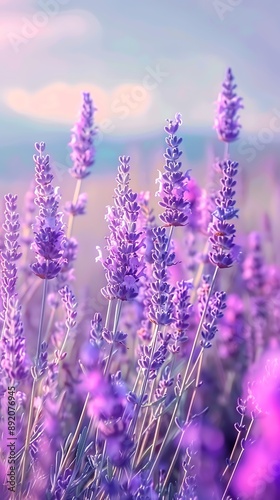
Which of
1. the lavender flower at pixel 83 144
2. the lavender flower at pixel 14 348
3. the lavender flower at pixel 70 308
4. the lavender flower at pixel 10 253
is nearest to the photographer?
the lavender flower at pixel 14 348

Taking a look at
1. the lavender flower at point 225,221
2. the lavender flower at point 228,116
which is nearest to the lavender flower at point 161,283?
the lavender flower at point 225,221

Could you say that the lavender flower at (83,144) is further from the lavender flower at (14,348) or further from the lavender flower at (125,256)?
the lavender flower at (14,348)

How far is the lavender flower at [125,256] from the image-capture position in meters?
1.19

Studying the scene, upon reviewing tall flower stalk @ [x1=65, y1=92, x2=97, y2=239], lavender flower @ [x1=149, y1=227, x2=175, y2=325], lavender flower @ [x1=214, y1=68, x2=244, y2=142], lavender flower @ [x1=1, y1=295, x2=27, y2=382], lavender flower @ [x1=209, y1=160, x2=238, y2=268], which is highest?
lavender flower @ [x1=214, y1=68, x2=244, y2=142]

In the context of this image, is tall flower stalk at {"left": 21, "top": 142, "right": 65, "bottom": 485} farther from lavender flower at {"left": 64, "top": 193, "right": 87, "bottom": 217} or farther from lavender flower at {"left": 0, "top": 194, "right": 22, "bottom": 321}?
lavender flower at {"left": 64, "top": 193, "right": 87, "bottom": 217}

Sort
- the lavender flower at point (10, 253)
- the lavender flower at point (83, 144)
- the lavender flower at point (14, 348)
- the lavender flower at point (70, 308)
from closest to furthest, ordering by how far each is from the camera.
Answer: the lavender flower at point (14, 348) < the lavender flower at point (10, 253) < the lavender flower at point (70, 308) < the lavender flower at point (83, 144)

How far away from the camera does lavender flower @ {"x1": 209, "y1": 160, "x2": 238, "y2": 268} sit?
1287 mm

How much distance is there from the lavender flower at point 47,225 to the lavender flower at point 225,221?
28cm

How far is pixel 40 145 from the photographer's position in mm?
1222

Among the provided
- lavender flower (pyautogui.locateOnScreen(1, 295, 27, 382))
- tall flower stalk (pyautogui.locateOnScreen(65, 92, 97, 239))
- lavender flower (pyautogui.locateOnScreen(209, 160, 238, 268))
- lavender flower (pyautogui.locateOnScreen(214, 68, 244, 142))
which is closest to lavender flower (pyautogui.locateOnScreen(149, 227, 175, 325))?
lavender flower (pyautogui.locateOnScreen(209, 160, 238, 268))

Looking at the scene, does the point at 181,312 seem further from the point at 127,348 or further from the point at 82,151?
the point at 82,151

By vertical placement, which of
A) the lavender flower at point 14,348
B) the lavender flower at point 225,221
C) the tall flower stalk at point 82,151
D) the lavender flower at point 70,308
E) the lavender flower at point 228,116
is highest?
the lavender flower at point 228,116

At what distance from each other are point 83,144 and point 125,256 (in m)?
0.64

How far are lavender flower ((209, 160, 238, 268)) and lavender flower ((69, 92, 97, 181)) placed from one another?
521 mm
